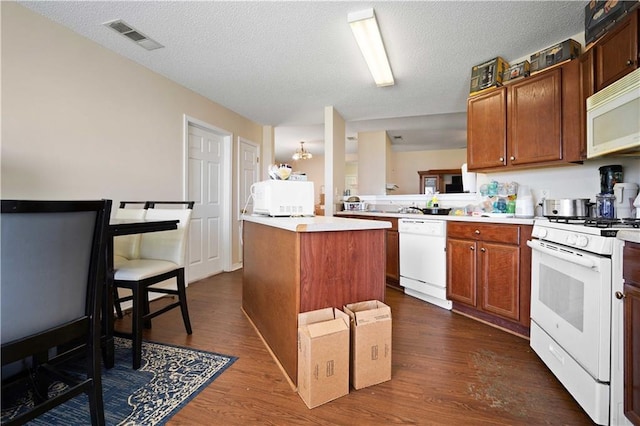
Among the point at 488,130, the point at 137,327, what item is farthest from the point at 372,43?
the point at 137,327

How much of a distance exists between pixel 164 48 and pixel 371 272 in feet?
8.74

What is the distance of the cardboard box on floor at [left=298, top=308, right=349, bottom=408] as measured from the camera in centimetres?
144

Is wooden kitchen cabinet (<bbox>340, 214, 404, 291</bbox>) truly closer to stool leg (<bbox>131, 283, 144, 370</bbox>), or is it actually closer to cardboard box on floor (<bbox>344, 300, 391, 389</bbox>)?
cardboard box on floor (<bbox>344, 300, 391, 389</bbox>)

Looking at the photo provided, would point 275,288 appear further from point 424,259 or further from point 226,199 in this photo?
point 226,199

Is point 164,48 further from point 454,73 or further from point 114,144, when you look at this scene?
point 454,73

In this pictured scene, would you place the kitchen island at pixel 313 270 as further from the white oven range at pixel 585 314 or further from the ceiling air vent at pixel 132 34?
the ceiling air vent at pixel 132 34

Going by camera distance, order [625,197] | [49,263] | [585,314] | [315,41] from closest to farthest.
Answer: [49,263]
[585,314]
[625,197]
[315,41]

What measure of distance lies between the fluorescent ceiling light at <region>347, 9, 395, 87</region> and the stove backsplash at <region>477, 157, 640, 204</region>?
1579mm

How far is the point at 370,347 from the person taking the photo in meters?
1.61

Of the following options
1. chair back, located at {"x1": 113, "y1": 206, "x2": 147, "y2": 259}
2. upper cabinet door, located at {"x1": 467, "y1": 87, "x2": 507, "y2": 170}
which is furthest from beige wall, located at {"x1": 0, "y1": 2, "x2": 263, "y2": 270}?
upper cabinet door, located at {"x1": 467, "y1": 87, "x2": 507, "y2": 170}

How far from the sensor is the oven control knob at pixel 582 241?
1.42 metres

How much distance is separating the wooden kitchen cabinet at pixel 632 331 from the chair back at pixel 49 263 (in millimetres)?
2165

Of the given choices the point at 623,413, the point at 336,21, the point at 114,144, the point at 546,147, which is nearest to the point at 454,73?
the point at 546,147

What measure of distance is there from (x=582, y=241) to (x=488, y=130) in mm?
1651
